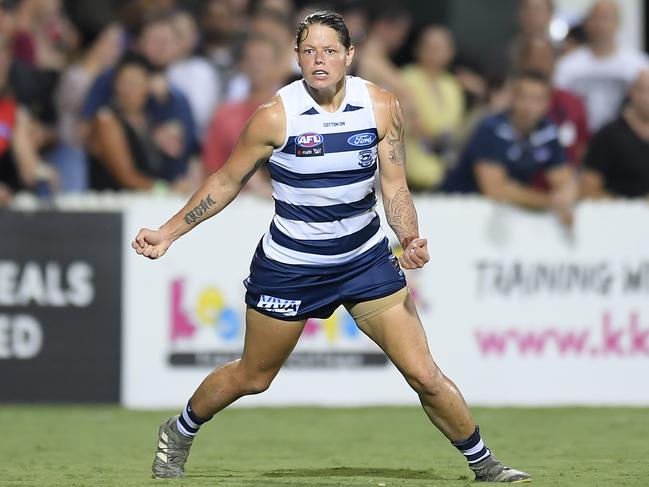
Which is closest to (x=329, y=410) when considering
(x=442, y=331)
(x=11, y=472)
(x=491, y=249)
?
(x=442, y=331)

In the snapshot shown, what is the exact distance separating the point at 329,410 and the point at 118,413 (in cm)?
172

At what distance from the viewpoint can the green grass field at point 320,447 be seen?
7805mm

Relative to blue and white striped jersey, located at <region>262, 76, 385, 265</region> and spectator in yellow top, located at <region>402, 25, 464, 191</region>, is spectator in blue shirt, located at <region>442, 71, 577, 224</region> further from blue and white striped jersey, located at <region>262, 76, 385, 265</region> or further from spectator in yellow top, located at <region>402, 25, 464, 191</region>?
blue and white striped jersey, located at <region>262, 76, 385, 265</region>

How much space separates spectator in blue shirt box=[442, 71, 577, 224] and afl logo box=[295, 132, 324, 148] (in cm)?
498

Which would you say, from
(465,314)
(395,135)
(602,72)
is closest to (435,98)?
(602,72)

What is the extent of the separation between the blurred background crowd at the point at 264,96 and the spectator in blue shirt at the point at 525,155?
12mm

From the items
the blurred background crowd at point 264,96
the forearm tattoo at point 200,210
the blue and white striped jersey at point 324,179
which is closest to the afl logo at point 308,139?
the blue and white striped jersey at point 324,179

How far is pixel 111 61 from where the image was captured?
43.7 feet

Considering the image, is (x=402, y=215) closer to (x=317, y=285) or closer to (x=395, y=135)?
(x=395, y=135)

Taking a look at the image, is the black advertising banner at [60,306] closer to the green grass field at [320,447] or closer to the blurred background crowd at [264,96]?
the green grass field at [320,447]

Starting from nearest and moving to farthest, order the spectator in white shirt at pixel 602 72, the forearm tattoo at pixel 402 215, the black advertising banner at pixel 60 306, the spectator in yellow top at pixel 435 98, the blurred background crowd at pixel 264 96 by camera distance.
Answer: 1. the forearm tattoo at pixel 402 215
2. the black advertising banner at pixel 60 306
3. the blurred background crowd at pixel 264 96
4. the spectator in white shirt at pixel 602 72
5. the spectator in yellow top at pixel 435 98

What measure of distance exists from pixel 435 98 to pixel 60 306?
177 inches

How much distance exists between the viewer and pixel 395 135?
738cm

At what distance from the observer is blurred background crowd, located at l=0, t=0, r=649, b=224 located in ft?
39.6
